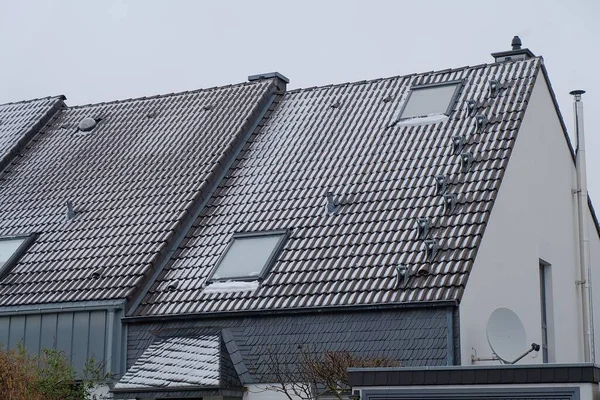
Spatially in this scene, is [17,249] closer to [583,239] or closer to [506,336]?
[506,336]

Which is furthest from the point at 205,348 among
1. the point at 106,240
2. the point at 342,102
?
the point at 342,102

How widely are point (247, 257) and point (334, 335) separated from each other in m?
2.60

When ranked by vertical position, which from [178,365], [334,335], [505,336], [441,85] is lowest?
[178,365]

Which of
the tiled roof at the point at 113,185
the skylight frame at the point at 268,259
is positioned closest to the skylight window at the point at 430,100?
the tiled roof at the point at 113,185

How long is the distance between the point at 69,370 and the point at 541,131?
31.5ft

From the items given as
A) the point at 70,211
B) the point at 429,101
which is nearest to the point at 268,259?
the point at 429,101

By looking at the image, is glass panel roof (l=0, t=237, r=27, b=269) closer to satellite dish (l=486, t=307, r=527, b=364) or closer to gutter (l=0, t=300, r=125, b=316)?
gutter (l=0, t=300, r=125, b=316)

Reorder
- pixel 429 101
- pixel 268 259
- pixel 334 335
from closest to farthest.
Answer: pixel 334 335
pixel 268 259
pixel 429 101

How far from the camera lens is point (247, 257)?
1931 cm

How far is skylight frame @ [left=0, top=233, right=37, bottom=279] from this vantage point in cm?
2133

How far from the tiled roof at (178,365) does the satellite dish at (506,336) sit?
13.7ft

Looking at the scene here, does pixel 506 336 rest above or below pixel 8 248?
below

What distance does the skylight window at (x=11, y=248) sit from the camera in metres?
21.5

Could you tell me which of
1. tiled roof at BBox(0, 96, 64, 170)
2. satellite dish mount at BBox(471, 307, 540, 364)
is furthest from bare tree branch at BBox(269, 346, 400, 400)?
tiled roof at BBox(0, 96, 64, 170)
